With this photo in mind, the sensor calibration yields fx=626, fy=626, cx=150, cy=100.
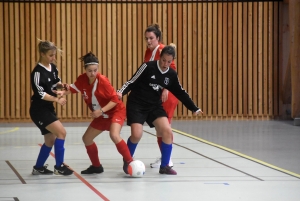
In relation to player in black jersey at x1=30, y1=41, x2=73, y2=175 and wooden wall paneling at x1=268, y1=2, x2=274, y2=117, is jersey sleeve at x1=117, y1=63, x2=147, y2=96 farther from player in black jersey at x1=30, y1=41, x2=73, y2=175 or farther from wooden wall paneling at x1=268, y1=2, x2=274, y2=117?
wooden wall paneling at x1=268, y1=2, x2=274, y2=117

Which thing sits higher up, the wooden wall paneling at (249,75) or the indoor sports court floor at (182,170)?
the wooden wall paneling at (249,75)

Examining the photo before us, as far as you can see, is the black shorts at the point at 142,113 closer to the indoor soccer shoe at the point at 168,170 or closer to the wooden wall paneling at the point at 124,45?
the indoor soccer shoe at the point at 168,170

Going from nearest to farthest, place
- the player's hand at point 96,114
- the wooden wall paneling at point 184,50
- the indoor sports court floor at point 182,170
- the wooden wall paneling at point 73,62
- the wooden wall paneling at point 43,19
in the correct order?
the indoor sports court floor at point 182,170 → the player's hand at point 96,114 → the wooden wall paneling at point 43,19 → the wooden wall paneling at point 73,62 → the wooden wall paneling at point 184,50

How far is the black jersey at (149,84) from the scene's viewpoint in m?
6.62

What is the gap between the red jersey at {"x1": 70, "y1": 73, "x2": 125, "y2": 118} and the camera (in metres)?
6.42

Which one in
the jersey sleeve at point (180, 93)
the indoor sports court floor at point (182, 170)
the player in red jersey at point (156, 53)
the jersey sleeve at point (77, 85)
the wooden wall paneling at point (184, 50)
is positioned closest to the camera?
the indoor sports court floor at point (182, 170)

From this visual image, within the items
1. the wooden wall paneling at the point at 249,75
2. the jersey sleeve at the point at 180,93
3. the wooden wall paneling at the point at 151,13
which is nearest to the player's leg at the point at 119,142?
the jersey sleeve at the point at 180,93

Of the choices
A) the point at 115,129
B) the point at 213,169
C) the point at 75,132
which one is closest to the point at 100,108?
the point at 115,129

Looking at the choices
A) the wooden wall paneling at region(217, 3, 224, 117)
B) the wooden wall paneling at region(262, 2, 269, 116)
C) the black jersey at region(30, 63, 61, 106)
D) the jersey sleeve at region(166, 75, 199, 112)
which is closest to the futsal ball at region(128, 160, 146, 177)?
the jersey sleeve at region(166, 75, 199, 112)

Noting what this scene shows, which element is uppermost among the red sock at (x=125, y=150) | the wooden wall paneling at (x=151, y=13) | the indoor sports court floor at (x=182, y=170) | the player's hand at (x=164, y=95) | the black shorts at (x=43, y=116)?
the wooden wall paneling at (x=151, y=13)

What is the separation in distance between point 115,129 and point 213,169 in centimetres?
125

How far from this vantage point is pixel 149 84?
262 inches

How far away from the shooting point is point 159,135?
697 centimetres

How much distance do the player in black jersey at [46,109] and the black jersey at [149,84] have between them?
0.78 metres
